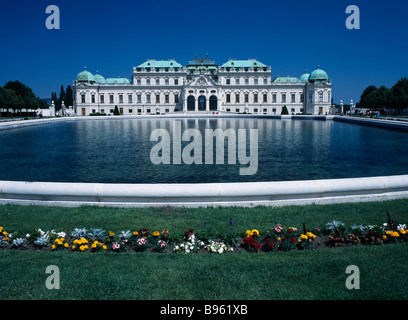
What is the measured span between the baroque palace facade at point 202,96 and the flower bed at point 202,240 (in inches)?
3649

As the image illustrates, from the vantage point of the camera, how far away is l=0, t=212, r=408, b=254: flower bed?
21.7 feet

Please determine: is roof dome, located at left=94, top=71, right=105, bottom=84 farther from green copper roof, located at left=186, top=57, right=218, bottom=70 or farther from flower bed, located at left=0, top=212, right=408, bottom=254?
flower bed, located at left=0, top=212, right=408, bottom=254

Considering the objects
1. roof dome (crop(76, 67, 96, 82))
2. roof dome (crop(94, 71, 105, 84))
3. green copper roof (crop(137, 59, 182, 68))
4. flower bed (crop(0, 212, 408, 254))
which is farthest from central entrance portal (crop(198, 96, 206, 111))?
flower bed (crop(0, 212, 408, 254))

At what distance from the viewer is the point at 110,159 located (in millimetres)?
19938

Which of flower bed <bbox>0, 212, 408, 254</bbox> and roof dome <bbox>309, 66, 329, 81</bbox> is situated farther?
roof dome <bbox>309, 66, 329, 81</bbox>

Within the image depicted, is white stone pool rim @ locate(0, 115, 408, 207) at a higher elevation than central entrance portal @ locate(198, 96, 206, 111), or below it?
below

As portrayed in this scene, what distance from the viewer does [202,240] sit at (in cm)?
689

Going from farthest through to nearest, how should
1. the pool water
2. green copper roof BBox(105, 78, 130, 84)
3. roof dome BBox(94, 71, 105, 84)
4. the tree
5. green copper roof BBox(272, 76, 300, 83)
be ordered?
roof dome BBox(94, 71, 105, 84), green copper roof BBox(272, 76, 300, 83), green copper roof BBox(105, 78, 130, 84), the tree, the pool water

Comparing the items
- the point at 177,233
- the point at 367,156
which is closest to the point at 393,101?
the point at 367,156

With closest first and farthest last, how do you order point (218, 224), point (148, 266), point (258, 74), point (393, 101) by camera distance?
point (148, 266)
point (218, 224)
point (393, 101)
point (258, 74)

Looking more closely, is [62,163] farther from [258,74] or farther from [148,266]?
[258,74]

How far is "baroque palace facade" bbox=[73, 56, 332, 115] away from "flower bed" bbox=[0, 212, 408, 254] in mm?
92697

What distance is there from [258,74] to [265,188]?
320ft

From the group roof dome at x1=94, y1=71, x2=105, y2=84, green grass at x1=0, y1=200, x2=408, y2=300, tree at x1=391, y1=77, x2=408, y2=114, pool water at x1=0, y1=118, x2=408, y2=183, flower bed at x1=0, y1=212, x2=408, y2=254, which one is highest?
roof dome at x1=94, y1=71, x2=105, y2=84
